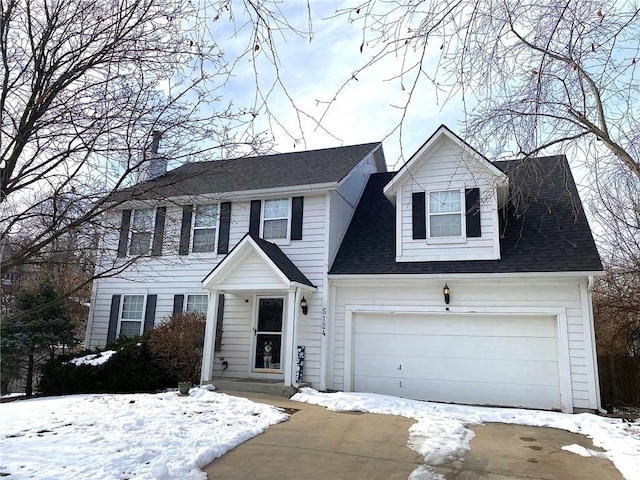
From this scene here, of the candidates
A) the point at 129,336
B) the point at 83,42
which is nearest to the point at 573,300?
the point at 83,42

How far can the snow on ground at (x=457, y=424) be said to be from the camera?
6055 millimetres

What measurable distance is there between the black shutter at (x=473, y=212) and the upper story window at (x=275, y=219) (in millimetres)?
4815

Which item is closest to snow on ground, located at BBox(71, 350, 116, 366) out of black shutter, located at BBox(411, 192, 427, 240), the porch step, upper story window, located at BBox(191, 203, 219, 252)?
the porch step

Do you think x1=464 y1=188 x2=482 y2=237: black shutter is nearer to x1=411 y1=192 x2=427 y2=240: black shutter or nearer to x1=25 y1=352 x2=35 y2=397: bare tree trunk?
x1=411 y1=192 x2=427 y2=240: black shutter

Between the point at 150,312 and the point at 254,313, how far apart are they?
136 inches

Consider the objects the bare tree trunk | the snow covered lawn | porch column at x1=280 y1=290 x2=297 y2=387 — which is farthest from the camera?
the bare tree trunk

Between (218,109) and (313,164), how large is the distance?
1027 cm

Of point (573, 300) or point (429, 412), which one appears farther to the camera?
point (573, 300)

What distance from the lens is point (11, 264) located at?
3592mm

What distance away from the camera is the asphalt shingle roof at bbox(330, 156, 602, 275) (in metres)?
10.1

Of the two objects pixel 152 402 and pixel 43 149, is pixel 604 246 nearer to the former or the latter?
pixel 152 402

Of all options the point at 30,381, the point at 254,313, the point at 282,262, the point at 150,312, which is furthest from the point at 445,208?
the point at 30,381

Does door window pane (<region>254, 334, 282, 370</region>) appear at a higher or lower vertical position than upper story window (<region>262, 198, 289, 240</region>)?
lower

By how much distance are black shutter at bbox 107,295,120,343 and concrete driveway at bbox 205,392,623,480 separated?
8.24m
